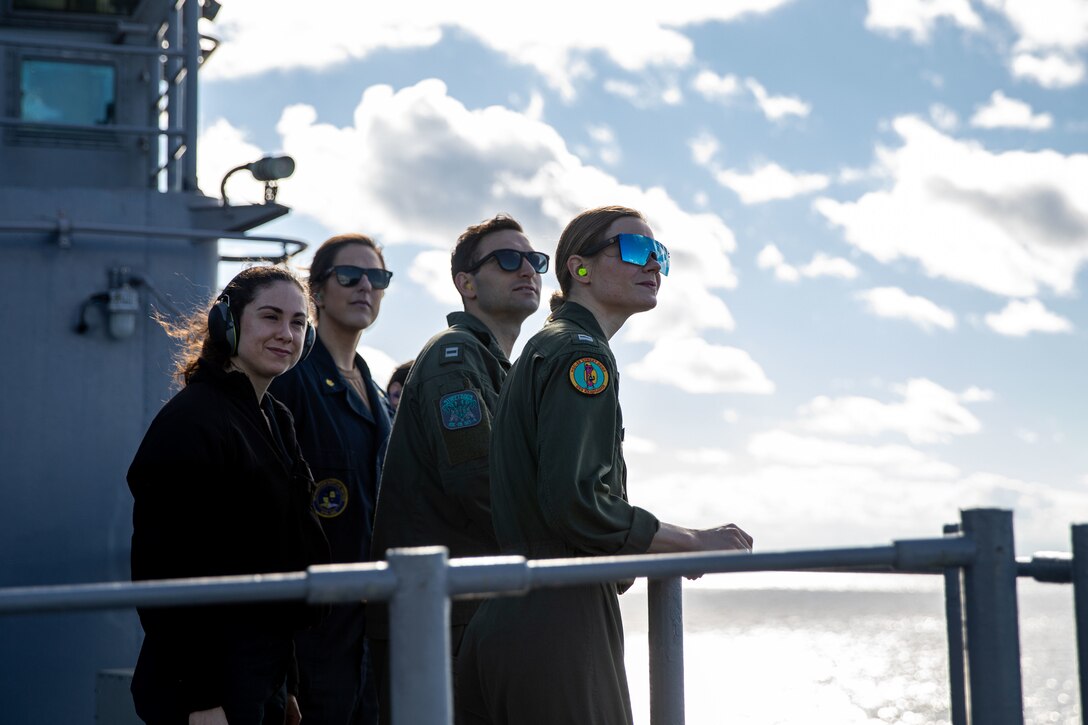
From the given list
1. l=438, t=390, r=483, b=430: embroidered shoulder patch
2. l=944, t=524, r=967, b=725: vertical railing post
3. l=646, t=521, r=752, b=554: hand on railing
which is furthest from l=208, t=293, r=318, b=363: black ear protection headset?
l=944, t=524, r=967, b=725: vertical railing post

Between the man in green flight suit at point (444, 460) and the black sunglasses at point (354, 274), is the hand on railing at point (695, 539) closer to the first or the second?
the man in green flight suit at point (444, 460)

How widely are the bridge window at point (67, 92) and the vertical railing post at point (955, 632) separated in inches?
246

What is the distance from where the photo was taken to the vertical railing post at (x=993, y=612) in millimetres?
1780

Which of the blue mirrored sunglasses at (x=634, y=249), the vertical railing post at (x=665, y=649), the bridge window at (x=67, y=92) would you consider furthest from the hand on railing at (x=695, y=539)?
the bridge window at (x=67, y=92)

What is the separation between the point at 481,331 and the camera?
361 centimetres

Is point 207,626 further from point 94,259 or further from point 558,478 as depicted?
point 94,259

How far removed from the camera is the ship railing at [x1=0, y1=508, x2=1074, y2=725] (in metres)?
A: 1.42

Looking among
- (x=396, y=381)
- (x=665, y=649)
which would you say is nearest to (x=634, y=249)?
(x=665, y=649)

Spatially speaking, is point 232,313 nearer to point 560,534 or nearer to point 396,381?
point 560,534

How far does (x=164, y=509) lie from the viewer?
2537 millimetres

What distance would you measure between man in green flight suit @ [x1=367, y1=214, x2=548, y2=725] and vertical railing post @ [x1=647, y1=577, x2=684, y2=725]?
97cm

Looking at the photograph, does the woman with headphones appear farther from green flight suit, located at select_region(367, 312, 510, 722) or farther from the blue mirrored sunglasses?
the blue mirrored sunglasses

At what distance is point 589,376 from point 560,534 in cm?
35

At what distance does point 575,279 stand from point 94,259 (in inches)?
160
